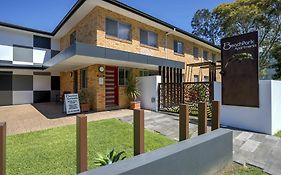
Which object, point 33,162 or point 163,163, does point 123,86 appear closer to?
point 33,162

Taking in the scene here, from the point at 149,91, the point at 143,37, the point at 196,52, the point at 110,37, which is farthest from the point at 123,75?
the point at 196,52

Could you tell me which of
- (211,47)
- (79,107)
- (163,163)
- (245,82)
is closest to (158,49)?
(79,107)

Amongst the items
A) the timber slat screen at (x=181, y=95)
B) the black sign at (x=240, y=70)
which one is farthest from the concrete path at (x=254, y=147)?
the timber slat screen at (x=181, y=95)

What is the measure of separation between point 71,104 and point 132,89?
3859 mm

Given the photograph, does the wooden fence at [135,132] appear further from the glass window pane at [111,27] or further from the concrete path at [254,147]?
the glass window pane at [111,27]

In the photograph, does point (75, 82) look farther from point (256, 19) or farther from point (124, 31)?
point (256, 19)

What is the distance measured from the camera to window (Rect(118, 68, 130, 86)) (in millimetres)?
12088

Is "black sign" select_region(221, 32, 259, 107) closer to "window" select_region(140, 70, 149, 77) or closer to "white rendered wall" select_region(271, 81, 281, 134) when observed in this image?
"white rendered wall" select_region(271, 81, 281, 134)

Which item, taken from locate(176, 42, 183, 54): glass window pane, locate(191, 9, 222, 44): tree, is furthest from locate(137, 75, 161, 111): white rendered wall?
locate(191, 9, 222, 44): tree

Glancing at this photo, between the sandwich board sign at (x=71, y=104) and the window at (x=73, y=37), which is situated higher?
the window at (x=73, y=37)

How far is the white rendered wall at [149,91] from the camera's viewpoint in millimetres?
10938

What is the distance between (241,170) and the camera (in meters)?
3.65

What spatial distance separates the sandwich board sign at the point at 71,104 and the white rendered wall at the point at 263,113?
7.37m

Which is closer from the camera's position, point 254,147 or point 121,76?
point 254,147
